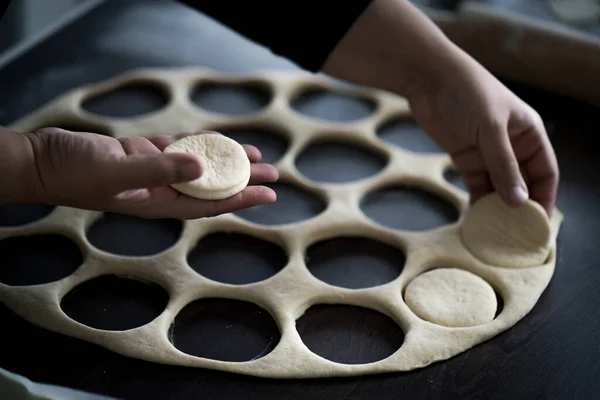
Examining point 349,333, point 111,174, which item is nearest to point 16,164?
point 111,174

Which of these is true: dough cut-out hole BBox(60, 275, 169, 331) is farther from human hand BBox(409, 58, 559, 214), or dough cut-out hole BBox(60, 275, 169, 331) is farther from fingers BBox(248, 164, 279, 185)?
human hand BBox(409, 58, 559, 214)

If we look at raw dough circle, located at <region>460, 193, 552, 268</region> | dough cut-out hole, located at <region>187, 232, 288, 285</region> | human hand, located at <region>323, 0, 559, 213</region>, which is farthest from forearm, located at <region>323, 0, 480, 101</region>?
dough cut-out hole, located at <region>187, 232, 288, 285</region>

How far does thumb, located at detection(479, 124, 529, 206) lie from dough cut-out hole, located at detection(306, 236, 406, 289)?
0.65 feet

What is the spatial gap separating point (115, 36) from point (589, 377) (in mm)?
1244

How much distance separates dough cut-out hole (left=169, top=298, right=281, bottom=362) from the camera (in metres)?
1.13

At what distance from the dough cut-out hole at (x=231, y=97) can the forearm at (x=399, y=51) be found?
304mm

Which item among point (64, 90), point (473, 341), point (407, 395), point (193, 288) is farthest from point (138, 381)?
point (64, 90)

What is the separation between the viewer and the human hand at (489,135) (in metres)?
1.25

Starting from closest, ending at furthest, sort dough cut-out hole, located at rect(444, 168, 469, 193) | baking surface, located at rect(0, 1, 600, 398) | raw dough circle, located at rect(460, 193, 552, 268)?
baking surface, located at rect(0, 1, 600, 398)
raw dough circle, located at rect(460, 193, 552, 268)
dough cut-out hole, located at rect(444, 168, 469, 193)

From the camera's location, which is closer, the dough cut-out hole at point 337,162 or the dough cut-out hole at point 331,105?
the dough cut-out hole at point 337,162

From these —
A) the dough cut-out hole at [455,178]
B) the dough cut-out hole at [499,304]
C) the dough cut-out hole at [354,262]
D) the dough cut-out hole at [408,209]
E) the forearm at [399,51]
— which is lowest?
the dough cut-out hole at [499,304]

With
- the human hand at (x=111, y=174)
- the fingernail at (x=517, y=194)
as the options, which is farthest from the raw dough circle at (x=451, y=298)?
the human hand at (x=111, y=174)

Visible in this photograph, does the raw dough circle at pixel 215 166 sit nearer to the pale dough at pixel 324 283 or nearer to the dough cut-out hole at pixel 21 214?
the pale dough at pixel 324 283

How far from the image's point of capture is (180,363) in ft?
3.55
